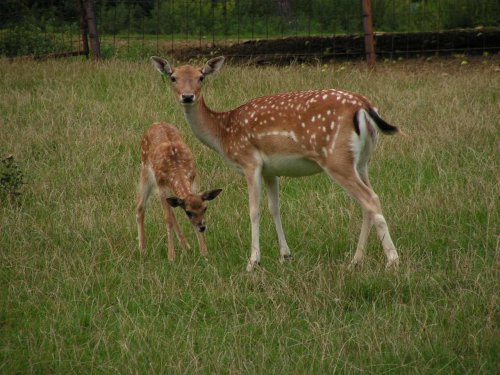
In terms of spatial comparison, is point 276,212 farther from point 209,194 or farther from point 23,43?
point 23,43

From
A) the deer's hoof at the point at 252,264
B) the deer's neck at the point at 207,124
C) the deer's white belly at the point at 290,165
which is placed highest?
the deer's neck at the point at 207,124

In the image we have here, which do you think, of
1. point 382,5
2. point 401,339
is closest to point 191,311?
point 401,339

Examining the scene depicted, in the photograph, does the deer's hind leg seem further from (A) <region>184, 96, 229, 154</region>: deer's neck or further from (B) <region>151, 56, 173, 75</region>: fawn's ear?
(B) <region>151, 56, 173, 75</region>: fawn's ear

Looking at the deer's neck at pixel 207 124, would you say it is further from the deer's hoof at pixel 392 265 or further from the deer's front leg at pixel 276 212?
the deer's hoof at pixel 392 265

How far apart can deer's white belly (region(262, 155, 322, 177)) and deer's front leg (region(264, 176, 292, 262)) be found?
27cm

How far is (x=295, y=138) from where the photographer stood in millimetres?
6465

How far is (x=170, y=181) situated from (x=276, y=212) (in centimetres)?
88

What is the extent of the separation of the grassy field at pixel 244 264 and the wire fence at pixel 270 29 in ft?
11.6

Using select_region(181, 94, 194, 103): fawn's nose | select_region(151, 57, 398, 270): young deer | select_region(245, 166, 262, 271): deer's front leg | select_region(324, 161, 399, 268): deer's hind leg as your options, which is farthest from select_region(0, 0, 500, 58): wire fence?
select_region(324, 161, 399, 268): deer's hind leg

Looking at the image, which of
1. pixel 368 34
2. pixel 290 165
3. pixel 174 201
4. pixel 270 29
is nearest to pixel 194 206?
pixel 174 201

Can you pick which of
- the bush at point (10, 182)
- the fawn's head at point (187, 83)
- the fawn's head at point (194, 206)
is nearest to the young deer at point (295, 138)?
the fawn's head at point (187, 83)

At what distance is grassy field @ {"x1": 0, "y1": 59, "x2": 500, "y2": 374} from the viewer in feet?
16.1

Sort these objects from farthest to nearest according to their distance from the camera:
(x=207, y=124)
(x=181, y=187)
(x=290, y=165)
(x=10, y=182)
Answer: (x=10, y=182) → (x=207, y=124) → (x=181, y=187) → (x=290, y=165)

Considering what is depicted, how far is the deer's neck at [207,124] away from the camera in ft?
23.5
